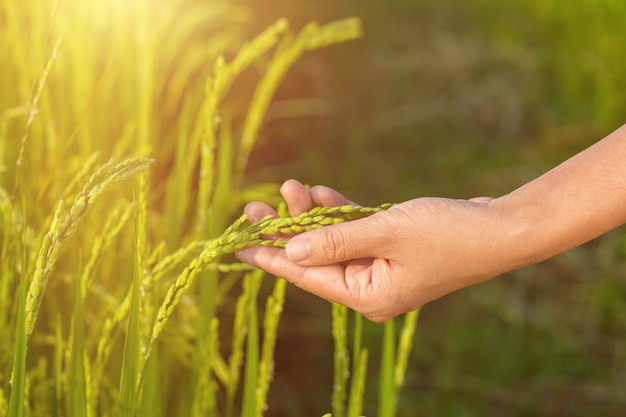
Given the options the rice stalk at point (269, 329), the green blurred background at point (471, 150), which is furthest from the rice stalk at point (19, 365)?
the green blurred background at point (471, 150)

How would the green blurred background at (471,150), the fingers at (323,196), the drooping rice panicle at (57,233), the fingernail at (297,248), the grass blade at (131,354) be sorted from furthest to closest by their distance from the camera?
the green blurred background at (471,150) → the fingers at (323,196) → the fingernail at (297,248) → the grass blade at (131,354) → the drooping rice panicle at (57,233)

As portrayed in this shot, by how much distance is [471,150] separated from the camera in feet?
12.4

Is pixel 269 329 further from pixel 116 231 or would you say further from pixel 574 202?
pixel 574 202

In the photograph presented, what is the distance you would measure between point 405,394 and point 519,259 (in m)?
1.35

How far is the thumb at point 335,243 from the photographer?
1140mm

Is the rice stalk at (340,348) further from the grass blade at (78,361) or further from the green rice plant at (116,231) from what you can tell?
the grass blade at (78,361)

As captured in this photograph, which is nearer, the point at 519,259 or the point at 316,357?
the point at 519,259

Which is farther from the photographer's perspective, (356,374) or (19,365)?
(356,374)

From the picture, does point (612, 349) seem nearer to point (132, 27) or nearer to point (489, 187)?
point (489, 187)

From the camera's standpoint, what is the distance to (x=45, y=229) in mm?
1259

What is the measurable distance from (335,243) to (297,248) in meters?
0.06

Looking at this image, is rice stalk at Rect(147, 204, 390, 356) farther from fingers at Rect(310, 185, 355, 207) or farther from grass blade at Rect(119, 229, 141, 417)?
fingers at Rect(310, 185, 355, 207)

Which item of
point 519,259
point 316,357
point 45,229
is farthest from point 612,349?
point 45,229

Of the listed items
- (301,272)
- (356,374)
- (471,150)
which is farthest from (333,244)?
(471,150)
